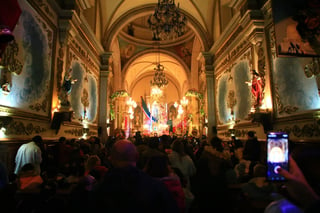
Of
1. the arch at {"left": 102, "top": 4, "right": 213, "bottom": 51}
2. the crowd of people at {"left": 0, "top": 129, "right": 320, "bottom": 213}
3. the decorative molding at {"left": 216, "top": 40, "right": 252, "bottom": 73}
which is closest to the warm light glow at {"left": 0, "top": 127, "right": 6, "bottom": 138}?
the crowd of people at {"left": 0, "top": 129, "right": 320, "bottom": 213}

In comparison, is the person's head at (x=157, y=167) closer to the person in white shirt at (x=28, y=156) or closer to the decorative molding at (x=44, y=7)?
the person in white shirt at (x=28, y=156)

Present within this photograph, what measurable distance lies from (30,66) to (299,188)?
6.46 m

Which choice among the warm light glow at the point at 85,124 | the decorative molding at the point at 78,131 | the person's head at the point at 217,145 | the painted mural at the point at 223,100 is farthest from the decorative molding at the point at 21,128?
the painted mural at the point at 223,100

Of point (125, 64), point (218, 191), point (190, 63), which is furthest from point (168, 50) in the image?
point (218, 191)

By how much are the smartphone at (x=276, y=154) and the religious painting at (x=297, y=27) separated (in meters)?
2.61

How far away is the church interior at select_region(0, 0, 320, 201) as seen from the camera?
470 cm

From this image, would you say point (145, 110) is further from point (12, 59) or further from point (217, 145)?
point (217, 145)

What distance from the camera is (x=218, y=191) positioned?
81.7 inches

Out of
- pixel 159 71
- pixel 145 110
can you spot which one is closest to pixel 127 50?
pixel 159 71

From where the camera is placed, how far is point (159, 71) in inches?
642

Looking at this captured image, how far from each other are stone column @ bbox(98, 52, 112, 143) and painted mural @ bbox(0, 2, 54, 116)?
6054 mm

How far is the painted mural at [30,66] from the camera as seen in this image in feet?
16.8

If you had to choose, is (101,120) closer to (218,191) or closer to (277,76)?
(277,76)

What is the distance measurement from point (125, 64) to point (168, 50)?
172 inches
